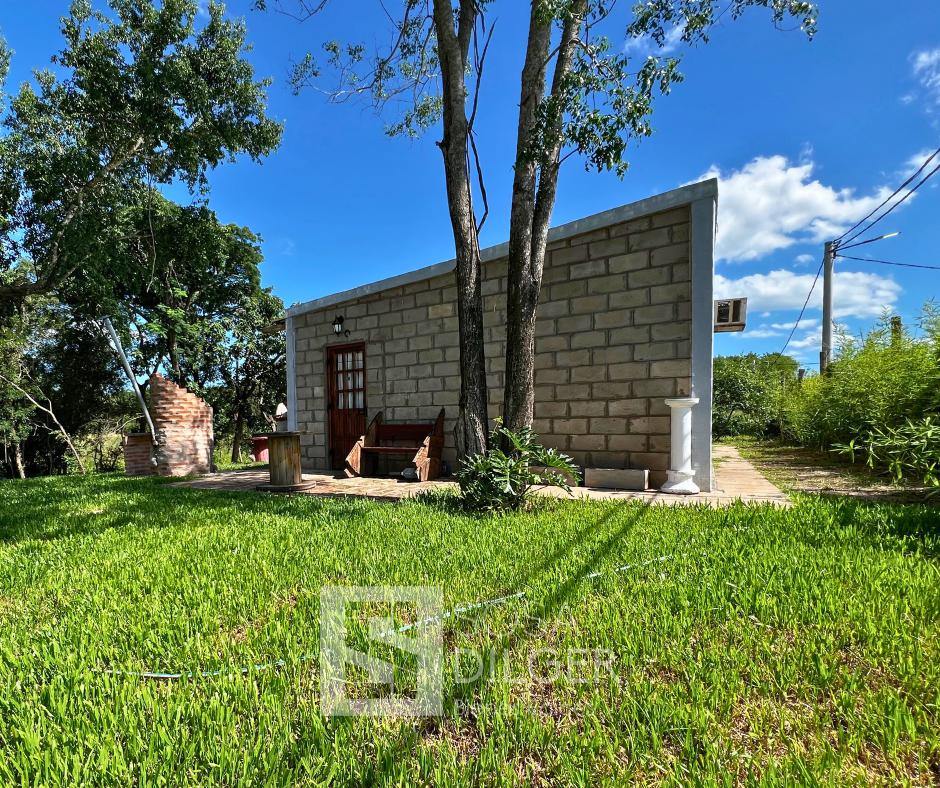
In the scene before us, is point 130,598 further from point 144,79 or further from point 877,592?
point 144,79

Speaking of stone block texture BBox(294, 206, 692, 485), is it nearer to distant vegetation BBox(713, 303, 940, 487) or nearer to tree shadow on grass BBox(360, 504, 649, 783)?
distant vegetation BBox(713, 303, 940, 487)

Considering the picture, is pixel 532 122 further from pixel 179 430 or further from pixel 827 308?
pixel 827 308

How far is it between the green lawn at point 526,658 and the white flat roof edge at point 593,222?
3.37m

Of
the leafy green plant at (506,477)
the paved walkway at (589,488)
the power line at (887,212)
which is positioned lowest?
the paved walkway at (589,488)

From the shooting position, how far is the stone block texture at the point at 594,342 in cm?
490

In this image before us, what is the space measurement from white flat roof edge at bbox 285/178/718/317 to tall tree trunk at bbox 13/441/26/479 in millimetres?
14212

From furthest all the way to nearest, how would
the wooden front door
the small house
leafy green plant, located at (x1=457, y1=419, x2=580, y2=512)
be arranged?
the wooden front door < the small house < leafy green plant, located at (x1=457, y1=419, x2=580, y2=512)

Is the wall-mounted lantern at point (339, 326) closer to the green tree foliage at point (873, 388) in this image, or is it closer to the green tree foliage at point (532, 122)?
the green tree foliage at point (532, 122)

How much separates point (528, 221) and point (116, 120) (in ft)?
28.4

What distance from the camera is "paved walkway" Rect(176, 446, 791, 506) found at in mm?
4086

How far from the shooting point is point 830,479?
5.16m

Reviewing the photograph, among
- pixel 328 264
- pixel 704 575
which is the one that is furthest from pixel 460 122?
pixel 328 264

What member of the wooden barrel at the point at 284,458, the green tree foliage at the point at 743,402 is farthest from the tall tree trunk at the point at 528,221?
the green tree foliage at the point at 743,402

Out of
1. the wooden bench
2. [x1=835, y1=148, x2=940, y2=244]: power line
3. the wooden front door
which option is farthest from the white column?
[x1=835, y1=148, x2=940, y2=244]: power line
